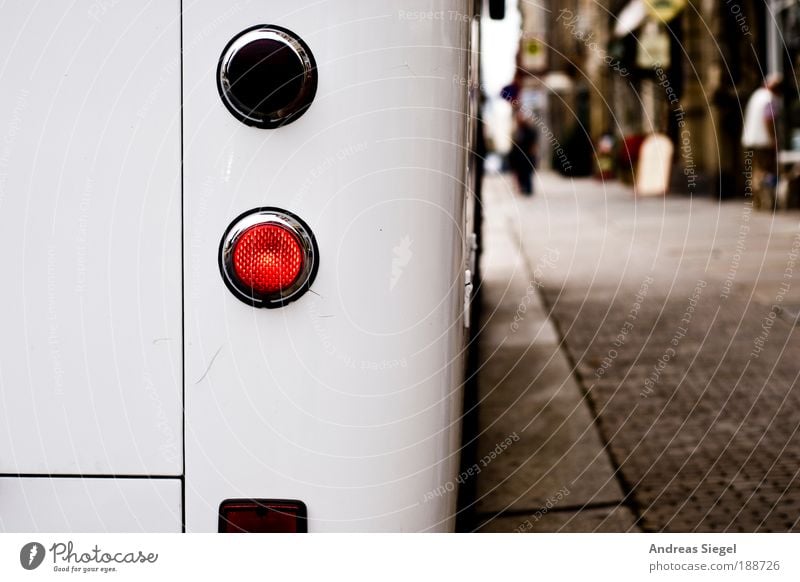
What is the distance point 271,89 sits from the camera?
1617mm

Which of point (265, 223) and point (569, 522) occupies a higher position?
point (265, 223)

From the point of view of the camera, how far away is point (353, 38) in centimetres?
165

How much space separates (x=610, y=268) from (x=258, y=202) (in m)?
8.44

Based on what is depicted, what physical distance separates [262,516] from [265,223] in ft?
1.86

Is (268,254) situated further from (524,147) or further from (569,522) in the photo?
(524,147)

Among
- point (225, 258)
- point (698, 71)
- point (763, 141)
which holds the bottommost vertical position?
point (763, 141)

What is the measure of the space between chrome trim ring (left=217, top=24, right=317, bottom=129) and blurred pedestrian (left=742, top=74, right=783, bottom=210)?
11448 mm

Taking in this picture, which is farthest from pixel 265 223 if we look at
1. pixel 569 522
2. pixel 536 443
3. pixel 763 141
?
pixel 763 141

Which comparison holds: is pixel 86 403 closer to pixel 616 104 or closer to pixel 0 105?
pixel 0 105

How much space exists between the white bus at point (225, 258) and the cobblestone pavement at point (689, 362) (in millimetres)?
1979

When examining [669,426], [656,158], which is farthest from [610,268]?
[656,158]

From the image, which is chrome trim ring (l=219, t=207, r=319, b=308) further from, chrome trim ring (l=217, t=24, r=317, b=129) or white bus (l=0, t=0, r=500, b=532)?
chrome trim ring (l=217, t=24, r=317, b=129)

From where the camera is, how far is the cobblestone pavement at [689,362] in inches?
149
